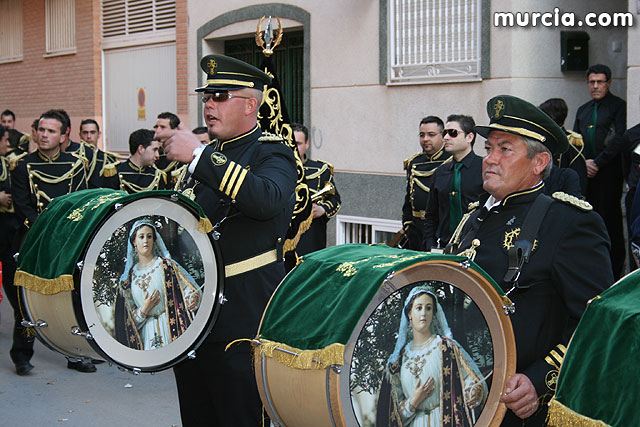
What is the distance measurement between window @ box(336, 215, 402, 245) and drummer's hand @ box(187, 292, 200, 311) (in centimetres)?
636

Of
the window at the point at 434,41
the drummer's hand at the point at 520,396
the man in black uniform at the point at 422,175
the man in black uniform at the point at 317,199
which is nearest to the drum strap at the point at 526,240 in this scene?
the drummer's hand at the point at 520,396

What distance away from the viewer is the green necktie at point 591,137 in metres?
8.13

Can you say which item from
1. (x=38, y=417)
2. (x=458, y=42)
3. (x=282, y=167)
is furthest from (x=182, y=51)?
(x=282, y=167)

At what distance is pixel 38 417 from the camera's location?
5770 mm

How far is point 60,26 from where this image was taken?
16453mm

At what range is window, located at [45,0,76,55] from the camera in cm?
1625

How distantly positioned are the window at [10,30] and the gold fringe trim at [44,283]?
1526 centimetres

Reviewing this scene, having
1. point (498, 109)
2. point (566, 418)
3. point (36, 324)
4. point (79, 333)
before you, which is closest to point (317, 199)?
point (36, 324)

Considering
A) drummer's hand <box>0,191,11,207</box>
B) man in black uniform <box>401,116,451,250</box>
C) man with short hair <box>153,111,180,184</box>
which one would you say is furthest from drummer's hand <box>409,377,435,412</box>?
drummer's hand <box>0,191,11,207</box>

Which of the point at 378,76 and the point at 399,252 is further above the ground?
the point at 378,76

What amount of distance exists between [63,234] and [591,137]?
19.3ft

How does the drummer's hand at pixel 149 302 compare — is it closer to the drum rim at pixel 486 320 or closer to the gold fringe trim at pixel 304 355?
the gold fringe trim at pixel 304 355

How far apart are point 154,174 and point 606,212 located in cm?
418

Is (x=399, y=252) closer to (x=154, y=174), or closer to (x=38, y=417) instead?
(x=38, y=417)
